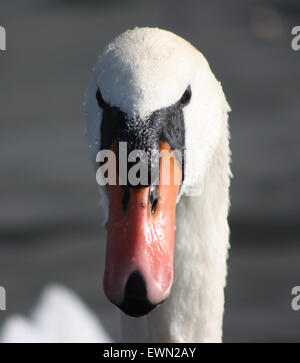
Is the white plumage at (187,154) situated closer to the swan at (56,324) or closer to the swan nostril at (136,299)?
the swan nostril at (136,299)

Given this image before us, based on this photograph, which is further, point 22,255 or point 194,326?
point 22,255

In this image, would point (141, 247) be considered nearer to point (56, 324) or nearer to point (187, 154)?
point (187, 154)

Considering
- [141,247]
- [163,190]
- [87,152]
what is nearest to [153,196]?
[163,190]

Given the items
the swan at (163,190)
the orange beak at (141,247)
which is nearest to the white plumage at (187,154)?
the swan at (163,190)

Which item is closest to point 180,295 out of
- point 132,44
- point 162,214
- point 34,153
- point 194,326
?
point 194,326

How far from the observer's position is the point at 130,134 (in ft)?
7.91

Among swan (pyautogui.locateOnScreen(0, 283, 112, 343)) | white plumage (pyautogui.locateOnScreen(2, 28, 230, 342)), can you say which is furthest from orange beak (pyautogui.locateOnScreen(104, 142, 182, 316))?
swan (pyautogui.locateOnScreen(0, 283, 112, 343))

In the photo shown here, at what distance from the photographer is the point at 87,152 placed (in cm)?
543

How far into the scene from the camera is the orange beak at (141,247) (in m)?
2.33

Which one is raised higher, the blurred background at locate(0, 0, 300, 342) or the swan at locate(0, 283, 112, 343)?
the blurred background at locate(0, 0, 300, 342)

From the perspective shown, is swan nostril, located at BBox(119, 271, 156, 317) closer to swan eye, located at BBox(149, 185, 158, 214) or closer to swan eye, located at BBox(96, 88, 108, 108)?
swan eye, located at BBox(149, 185, 158, 214)

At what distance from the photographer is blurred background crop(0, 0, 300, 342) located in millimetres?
4832
